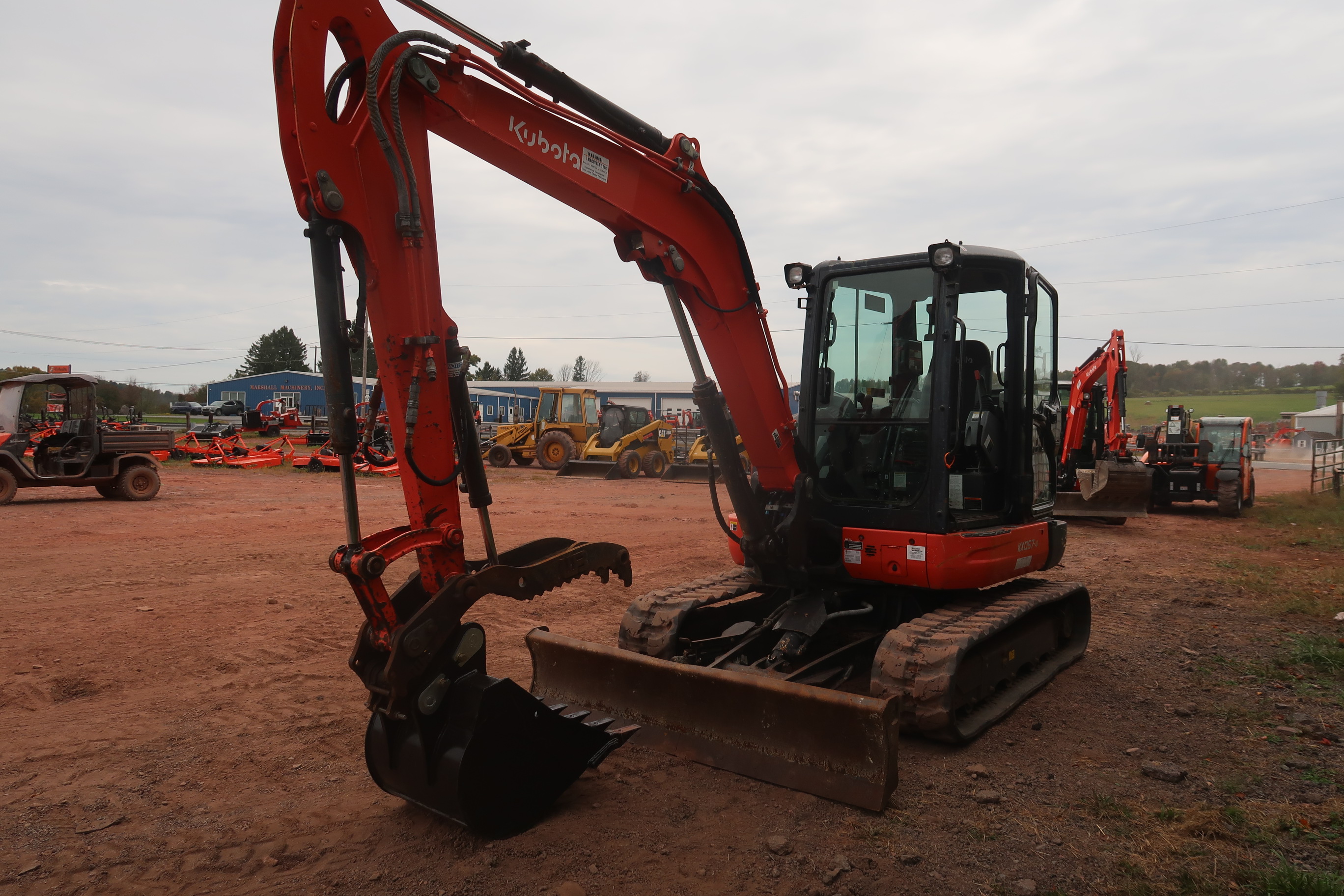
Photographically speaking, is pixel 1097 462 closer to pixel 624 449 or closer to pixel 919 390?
pixel 919 390

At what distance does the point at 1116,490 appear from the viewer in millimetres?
14945

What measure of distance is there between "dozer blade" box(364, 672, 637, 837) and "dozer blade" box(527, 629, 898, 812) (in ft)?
2.90

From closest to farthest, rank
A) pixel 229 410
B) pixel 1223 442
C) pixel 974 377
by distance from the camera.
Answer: pixel 974 377, pixel 1223 442, pixel 229 410

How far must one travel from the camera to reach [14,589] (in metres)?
7.86

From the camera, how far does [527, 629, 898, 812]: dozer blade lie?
3.83 metres

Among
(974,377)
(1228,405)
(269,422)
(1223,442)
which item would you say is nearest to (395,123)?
(974,377)

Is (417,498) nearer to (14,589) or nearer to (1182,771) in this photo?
(1182,771)

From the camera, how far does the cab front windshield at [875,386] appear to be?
17.1 ft

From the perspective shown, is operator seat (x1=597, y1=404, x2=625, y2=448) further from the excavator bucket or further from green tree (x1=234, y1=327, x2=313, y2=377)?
green tree (x1=234, y1=327, x2=313, y2=377)

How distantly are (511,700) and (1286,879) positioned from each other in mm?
2990

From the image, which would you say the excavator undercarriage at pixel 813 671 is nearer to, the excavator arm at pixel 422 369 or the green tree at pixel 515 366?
the excavator arm at pixel 422 369

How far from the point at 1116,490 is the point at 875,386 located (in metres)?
11.6

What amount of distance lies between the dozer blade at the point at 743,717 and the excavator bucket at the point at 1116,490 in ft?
39.7

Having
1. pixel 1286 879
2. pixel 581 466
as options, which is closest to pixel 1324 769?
pixel 1286 879
